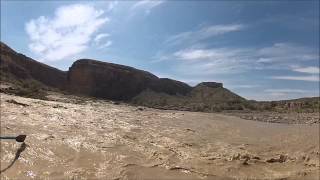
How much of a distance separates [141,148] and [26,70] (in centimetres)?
3650

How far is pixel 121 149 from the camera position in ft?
27.3

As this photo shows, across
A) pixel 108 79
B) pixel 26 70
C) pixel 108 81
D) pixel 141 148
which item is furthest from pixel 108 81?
pixel 141 148

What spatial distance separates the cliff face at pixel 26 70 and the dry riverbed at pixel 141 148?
22055mm

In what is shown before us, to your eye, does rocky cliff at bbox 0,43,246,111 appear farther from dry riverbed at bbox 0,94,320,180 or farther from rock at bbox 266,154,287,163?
rock at bbox 266,154,287,163

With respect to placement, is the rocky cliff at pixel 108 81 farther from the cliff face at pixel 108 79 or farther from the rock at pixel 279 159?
the rock at pixel 279 159

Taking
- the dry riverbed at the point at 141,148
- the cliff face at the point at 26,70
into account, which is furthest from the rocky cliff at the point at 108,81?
the dry riverbed at the point at 141,148

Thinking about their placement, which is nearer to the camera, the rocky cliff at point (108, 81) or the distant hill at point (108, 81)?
the distant hill at point (108, 81)

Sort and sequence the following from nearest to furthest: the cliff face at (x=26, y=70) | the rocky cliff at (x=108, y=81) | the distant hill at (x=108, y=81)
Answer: the cliff face at (x=26, y=70) → the distant hill at (x=108, y=81) → the rocky cliff at (x=108, y=81)

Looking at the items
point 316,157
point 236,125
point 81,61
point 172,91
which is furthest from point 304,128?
point 81,61

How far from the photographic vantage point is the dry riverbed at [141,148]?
712 cm

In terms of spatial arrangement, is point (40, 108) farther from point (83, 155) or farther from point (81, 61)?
point (81, 61)

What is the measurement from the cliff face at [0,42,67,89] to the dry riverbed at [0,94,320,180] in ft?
72.4

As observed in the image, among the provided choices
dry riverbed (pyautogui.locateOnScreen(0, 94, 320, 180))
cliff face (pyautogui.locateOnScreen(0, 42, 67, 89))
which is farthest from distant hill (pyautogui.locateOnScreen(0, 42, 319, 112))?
dry riverbed (pyautogui.locateOnScreen(0, 94, 320, 180))

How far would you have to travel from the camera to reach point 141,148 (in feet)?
28.1
